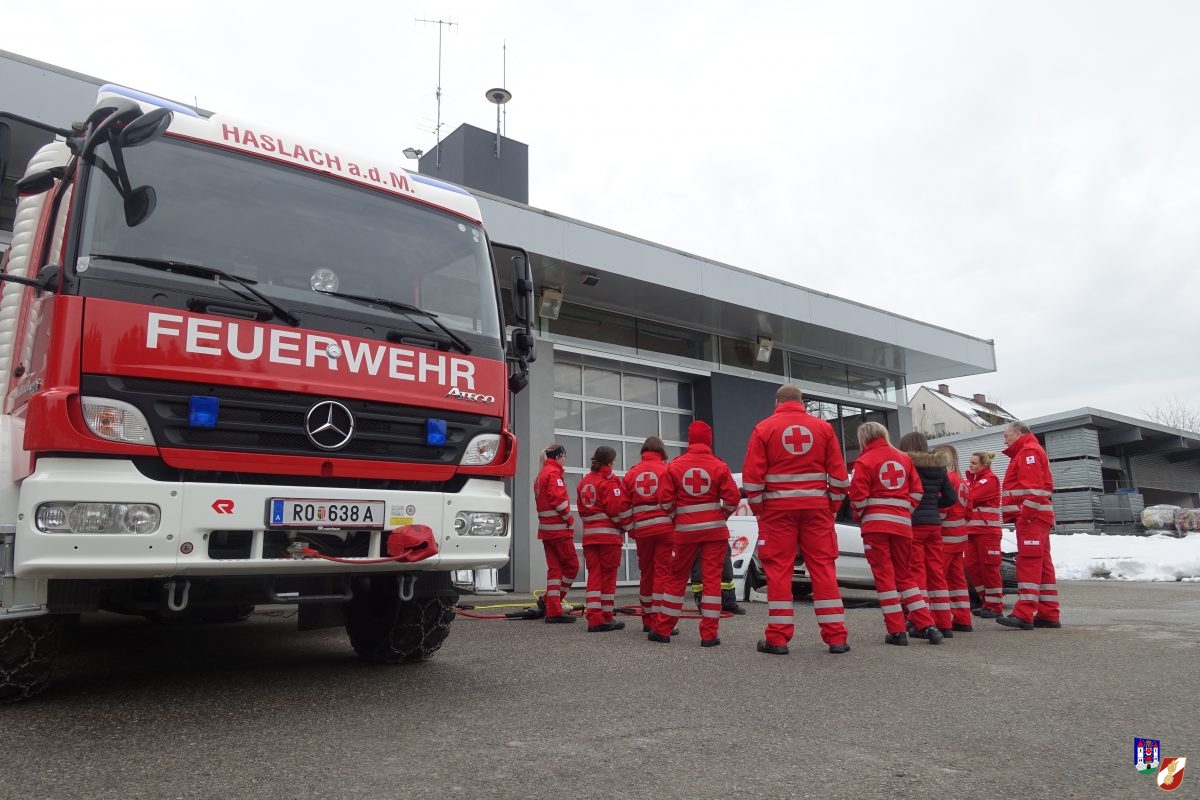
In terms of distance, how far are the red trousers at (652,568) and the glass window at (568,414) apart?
17.0 ft

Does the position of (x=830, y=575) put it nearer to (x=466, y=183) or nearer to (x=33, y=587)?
(x=33, y=587)

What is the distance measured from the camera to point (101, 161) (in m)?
3.98

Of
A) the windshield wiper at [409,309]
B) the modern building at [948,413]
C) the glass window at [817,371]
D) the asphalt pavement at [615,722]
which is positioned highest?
the modern building at [948,413]

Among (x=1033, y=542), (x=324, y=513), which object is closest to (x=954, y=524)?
(x=1033, y=542)

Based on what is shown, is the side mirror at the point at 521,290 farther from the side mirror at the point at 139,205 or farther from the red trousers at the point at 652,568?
the red trousers at the point at 652,568

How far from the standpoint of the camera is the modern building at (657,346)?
467 inches

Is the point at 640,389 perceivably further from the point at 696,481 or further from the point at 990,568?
the point at 696,481

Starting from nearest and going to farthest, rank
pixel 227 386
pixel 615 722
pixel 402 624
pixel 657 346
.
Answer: pixel 615 722
pixel 227 386
pixel 402 624
pixel 657 346

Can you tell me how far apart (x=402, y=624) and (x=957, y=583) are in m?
4.92

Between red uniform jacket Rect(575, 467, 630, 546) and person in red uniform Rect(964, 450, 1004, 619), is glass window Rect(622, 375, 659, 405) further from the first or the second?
person in red uniform Rect(964, 450, 1004, 619)

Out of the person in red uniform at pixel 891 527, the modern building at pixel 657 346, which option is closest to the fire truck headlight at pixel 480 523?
the person in red uniform at pixel 891 527

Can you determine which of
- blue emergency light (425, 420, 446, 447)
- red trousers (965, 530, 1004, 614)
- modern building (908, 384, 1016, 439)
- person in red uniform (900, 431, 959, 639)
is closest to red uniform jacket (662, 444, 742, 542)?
person in red uniform (900, 431, 959, 639)

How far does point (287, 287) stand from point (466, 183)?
10890mm

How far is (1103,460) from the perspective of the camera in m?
29.1
